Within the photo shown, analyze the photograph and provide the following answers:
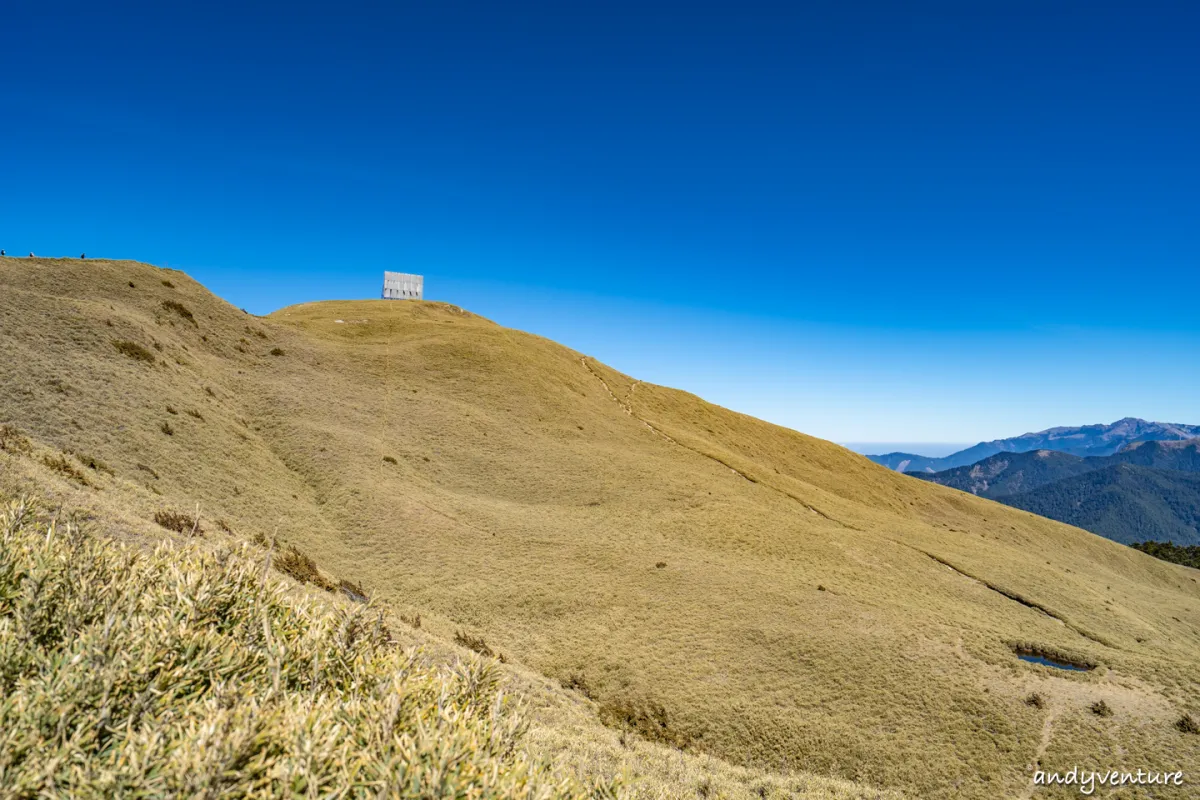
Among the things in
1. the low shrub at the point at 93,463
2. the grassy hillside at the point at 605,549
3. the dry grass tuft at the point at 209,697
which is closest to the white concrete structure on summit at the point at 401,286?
the grassy hillside at the point at 605,549

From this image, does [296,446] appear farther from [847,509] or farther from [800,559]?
[847,509]

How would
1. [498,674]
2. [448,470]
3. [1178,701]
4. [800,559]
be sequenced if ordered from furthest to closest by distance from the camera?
[448,470] → [800,559] → [1178,701] → [498,674]

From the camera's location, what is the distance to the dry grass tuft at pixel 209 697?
16.7 ft

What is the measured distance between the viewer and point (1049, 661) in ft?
96.2

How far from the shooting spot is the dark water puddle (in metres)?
28.6

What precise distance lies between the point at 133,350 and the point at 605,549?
38314 mm

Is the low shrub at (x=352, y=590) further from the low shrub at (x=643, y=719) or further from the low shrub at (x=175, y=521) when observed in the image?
the low shrub at (x=643, y=719)

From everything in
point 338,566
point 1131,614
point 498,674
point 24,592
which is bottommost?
point 1131,614

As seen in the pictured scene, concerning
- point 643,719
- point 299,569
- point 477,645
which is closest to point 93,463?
point 299,569

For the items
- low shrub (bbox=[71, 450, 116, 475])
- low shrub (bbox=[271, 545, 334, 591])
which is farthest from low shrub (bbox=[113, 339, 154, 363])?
low shrub (bbox=[271, 545, 334, 591])

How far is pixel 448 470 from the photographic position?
4491 cm

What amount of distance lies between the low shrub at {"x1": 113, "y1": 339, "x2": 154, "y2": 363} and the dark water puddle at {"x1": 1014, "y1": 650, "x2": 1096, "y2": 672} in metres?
61.1

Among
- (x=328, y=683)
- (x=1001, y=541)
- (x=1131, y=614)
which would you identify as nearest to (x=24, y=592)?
(x=328, y=683)

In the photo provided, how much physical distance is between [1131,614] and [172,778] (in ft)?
211
